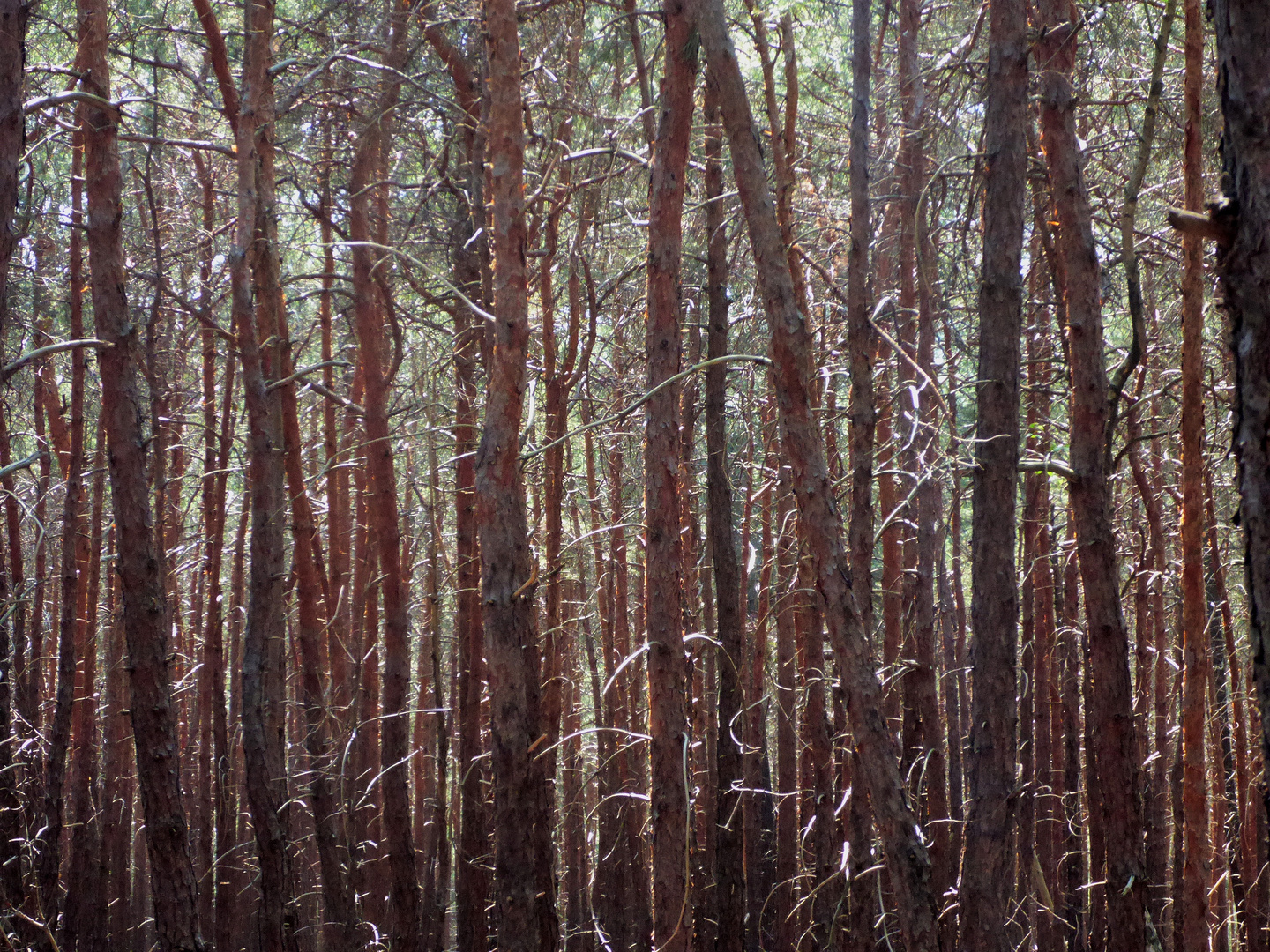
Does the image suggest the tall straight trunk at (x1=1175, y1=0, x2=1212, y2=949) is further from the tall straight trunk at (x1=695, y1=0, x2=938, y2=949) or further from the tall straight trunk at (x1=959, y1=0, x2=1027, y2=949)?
the tall straight trunk at (x1=695, y1=0, x2=938, y2=949)

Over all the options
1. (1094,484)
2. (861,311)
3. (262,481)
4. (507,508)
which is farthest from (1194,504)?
(262,481)

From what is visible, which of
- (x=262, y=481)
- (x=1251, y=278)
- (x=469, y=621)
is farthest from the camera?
(x=469, y=621)

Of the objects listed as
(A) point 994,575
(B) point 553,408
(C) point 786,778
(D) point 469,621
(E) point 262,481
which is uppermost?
(B) point 553,408

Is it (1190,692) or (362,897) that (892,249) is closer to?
(1190,692)

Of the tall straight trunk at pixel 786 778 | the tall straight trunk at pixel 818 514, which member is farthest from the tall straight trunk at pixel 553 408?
the tall straight trunk at pixel 786 778

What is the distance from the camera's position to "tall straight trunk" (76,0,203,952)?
23.0ft

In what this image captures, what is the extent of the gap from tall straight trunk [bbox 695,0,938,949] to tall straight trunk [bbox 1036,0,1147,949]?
2020 millimetres

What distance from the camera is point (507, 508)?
6.07 m

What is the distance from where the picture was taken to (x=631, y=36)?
26.2ft

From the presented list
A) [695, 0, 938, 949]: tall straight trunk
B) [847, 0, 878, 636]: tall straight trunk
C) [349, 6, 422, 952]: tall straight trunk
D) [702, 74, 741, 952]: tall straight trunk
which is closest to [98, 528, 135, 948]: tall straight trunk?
[349, 6, 422, 952]: tall straight trunk

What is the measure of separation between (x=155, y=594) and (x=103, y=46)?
3.79 meters

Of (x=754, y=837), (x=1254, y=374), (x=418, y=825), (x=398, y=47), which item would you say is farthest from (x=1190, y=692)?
(x=418, y=825)

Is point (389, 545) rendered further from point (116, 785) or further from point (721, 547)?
point (116, 785)

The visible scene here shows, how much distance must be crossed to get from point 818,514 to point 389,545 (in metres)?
5.54
